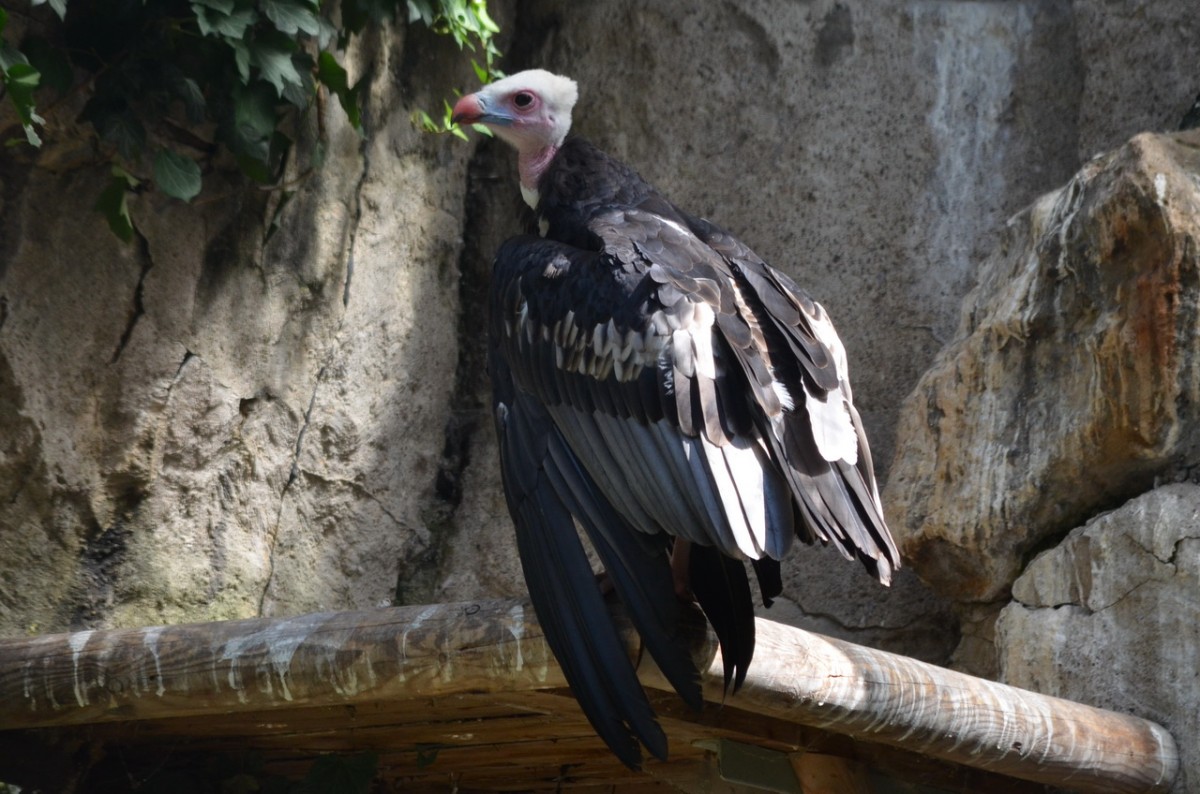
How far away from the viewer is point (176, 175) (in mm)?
3281

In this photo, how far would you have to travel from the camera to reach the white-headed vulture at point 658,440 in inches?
92.1

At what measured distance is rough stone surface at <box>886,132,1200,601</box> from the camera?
301 cm

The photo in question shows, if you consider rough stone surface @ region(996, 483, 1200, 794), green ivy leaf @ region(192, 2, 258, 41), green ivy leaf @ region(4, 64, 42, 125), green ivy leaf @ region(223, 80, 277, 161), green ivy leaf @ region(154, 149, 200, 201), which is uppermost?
green ivy leaf @ region(192, 2, 258, 41)

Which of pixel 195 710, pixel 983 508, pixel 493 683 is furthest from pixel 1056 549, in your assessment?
pixel 195 710

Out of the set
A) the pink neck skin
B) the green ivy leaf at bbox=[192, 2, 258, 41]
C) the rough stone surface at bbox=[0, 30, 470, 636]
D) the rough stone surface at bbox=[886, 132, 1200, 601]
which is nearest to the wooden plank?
the rough stone surface at bbox=[886, 132, 1200, 601]

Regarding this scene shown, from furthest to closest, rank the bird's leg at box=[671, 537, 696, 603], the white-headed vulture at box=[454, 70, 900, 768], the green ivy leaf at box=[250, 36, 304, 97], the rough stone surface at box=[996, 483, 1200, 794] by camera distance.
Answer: the green ivy leaf at box=[250, 36, 304, 97]
the rough stone surface at box=[996, 483, 1200, 794]
the bird's leg at box=[671, 537, 696, 603]
the white-headed vulture at box=[454, 70, 900, 768]

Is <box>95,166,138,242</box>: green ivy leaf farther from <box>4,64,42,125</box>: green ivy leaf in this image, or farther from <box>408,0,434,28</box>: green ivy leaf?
<box>408,0,434,28</box>: green ivy leaf

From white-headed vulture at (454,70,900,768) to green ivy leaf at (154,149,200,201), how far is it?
0.78m

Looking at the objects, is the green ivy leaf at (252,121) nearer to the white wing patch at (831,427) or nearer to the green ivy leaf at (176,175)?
the green ivy leaf at (176,175)

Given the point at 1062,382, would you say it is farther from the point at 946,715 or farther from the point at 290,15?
the point at 290,15

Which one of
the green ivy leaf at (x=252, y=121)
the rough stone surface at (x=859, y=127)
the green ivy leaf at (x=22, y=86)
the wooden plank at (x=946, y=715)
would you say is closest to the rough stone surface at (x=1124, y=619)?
the wooden plank at (x=946, y=715)

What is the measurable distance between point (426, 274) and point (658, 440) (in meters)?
1.78

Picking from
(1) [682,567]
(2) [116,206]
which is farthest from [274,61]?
(1) [682,567]

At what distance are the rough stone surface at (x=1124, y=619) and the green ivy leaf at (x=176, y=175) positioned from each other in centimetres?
200
